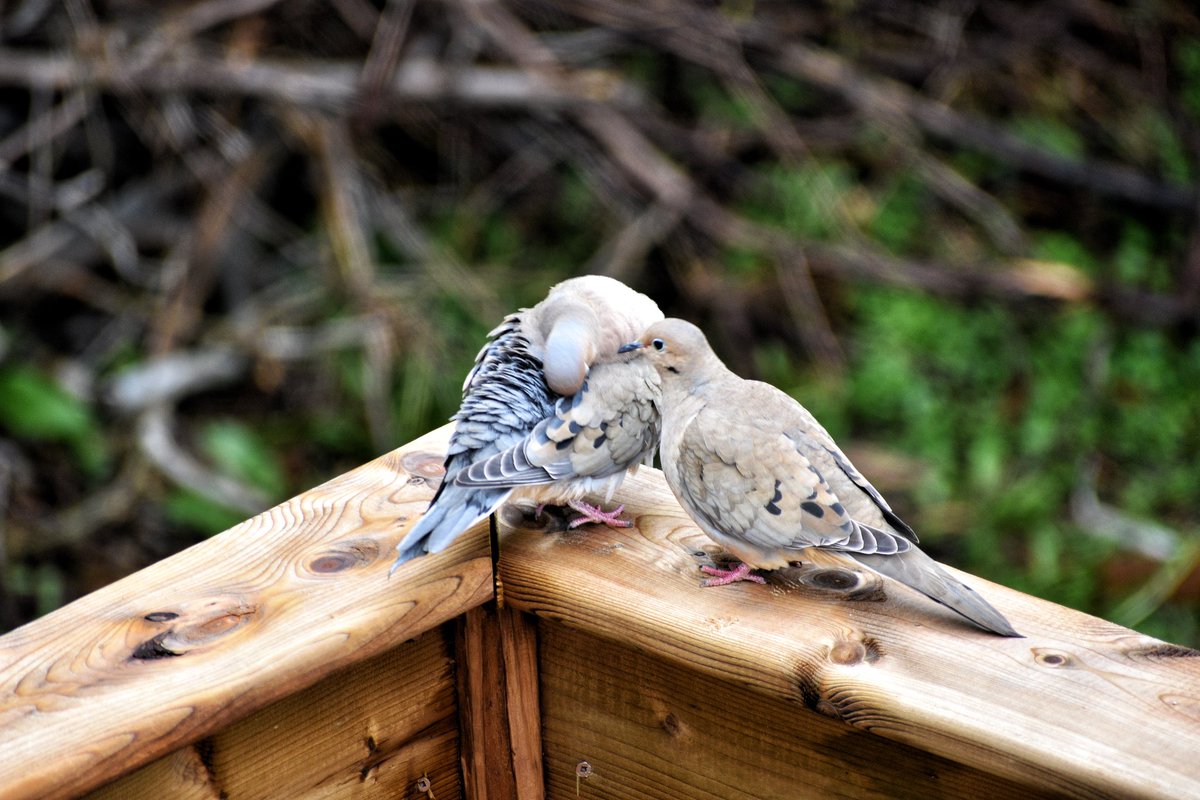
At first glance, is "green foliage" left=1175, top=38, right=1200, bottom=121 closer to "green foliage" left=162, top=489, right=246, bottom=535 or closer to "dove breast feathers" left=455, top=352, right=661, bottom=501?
"green foliage" left=162, top=489, right=246, bottom=535

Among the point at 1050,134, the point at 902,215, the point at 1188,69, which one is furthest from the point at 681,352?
the point at 1188,69

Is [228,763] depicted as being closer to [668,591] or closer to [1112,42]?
[668,591]

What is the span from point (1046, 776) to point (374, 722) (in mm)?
870

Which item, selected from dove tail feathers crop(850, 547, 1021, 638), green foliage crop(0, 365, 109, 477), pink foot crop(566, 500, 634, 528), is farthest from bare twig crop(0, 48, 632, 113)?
dove tail feathers crop(850, 547, 1021, 638)

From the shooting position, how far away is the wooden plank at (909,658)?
1329mm

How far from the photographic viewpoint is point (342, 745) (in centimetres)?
169

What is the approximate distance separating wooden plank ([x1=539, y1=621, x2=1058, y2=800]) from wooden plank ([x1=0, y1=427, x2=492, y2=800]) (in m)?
0.20

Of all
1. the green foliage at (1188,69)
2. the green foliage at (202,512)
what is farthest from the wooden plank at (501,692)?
the green foliage at (1188,69)

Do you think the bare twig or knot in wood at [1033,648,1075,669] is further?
the bare twig

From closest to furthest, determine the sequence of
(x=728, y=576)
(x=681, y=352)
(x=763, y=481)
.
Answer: (x=728, y=576) < (x=763, y=481) < (x=681, y=352)

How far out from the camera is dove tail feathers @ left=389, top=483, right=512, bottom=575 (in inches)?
67.6

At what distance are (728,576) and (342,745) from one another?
1.83 feet

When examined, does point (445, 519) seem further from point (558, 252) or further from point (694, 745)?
point (558, 252)

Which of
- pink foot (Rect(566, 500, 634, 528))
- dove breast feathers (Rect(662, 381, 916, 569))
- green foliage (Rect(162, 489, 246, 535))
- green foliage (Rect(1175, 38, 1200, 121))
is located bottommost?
green foliage (Rect(162, 489, 246, 535))
